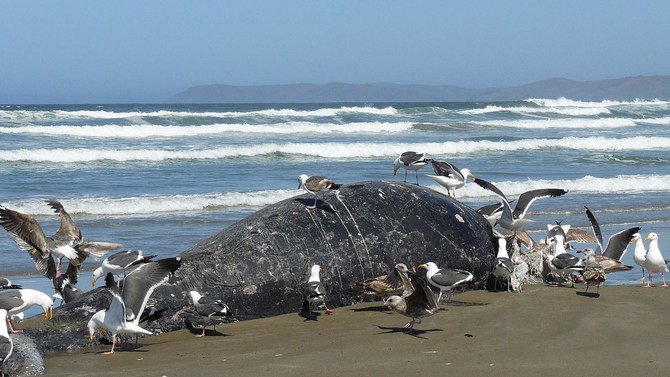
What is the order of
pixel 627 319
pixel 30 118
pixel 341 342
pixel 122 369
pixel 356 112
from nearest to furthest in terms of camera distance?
pixel 122 369
pixel 341 342
pixel 627 319
pixel 30 118
pixel 356 112

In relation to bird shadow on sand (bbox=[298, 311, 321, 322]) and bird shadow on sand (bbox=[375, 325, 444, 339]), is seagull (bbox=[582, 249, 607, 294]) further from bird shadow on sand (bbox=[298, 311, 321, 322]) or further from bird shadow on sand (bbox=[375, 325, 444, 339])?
bird shadow on sand (bbox=[298, 311, 321, 322])

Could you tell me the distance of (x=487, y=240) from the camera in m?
10.0

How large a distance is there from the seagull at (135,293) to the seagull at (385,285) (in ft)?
6.85

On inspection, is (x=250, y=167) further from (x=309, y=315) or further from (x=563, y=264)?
(x=309, y=315)

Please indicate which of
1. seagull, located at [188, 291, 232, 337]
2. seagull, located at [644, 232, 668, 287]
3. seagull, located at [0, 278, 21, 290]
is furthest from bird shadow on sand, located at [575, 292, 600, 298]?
seagull, located at [0, 278, 21, 290]

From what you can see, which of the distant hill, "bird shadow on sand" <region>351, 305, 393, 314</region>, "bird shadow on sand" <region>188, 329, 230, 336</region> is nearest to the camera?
"bird shadow on sand" <region>188, 329, 230, 336</region>

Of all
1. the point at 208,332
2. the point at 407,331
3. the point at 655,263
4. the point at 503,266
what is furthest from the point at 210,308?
the point at 655,263

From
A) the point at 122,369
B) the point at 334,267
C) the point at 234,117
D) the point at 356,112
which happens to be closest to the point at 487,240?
the point at 334,267

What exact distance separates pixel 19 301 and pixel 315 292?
2.51 meters

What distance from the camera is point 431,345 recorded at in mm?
7559

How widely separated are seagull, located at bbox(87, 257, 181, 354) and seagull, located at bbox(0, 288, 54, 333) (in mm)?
708

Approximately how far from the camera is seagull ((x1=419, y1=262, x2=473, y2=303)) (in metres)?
8.66

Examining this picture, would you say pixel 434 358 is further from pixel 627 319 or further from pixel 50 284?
pixel 50 284

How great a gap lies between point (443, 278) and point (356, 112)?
4988 centimetres
